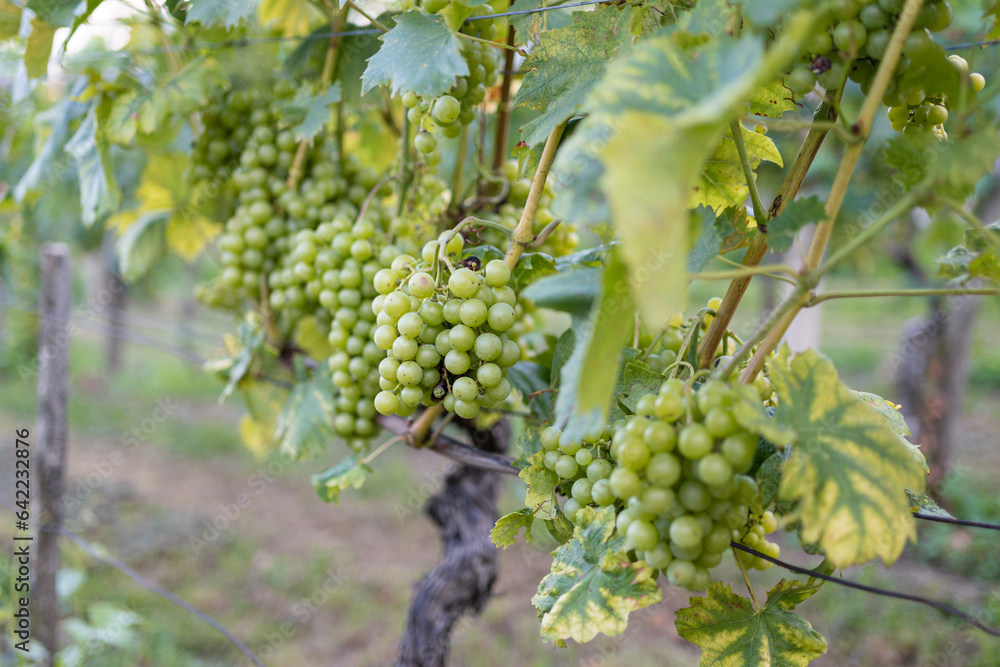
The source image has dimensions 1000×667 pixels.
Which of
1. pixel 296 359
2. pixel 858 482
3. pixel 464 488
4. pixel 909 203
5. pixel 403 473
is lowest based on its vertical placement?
pixel 403 473

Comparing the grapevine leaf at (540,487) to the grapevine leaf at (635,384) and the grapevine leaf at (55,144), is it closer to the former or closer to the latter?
the grapevine leaf at (635,384)

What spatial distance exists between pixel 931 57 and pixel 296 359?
136 centimetres

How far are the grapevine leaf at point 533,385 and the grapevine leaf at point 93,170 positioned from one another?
3.11 feet

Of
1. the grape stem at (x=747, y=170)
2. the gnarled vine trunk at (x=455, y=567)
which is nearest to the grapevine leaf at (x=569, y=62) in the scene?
the grape stem at (x=747, y=170)

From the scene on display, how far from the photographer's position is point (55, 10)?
1.15 metres

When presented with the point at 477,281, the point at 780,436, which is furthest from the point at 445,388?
the point at 780,436

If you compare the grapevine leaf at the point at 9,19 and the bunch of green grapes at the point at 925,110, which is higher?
the bunch of green grapes at the point at 925,110

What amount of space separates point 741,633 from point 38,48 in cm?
164

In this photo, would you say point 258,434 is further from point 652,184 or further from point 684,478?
point 652,184

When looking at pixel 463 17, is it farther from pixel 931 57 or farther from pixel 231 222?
pixel 231 222

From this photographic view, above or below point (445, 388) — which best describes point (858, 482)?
above

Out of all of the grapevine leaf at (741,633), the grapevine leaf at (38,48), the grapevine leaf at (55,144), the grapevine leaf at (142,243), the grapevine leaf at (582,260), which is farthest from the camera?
the grapevine leaf at (142,243)

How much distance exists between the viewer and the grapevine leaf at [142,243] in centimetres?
174

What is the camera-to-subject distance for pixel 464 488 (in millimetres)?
1563
